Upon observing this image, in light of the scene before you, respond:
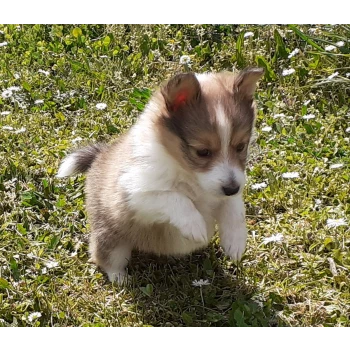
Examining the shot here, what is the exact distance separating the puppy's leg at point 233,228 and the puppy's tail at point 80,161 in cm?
77

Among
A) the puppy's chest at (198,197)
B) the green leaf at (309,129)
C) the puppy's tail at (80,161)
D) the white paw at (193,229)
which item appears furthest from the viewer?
the green leaf at (309,129)

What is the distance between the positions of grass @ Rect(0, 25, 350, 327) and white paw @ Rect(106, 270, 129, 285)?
0.05m

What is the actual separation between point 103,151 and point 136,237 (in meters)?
0.54

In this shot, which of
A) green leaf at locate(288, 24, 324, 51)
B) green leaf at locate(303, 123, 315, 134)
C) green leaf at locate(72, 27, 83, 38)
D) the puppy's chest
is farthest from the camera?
green leaf at locate(72, 27, 83, 38)

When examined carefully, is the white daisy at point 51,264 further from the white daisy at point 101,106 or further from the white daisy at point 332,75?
the white daisy at point 332,75

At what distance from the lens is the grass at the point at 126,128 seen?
3.26 meters

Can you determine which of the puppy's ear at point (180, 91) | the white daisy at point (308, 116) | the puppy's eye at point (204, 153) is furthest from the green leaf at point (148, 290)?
the white daisy at point (308, 116)

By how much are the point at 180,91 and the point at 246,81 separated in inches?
11.8

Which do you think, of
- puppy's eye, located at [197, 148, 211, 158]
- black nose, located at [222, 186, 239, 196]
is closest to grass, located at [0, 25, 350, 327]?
black nose, located at [222, 186, 239, 196]

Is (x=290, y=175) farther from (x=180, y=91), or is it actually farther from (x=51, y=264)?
(x=51, y=264)

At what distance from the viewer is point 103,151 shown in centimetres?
366

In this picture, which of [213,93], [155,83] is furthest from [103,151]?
A: [155,83]

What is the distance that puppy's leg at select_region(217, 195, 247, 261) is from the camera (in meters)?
3.24

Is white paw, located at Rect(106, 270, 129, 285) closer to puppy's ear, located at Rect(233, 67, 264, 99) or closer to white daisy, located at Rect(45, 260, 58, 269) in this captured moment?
white daisy, located at Rect(45, 260, 58, 269)
